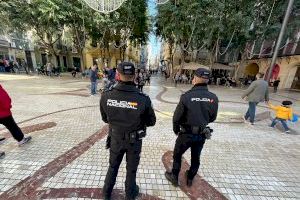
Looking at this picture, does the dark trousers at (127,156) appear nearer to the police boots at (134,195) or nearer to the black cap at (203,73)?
the police boots at (134,195)

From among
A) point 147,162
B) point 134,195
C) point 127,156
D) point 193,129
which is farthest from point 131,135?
point 147,162

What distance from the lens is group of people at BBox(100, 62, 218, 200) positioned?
7.20 feet

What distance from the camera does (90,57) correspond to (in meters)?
30.7

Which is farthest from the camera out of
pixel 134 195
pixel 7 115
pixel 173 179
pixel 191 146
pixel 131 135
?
pixel 7 115

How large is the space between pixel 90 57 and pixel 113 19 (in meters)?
14.2

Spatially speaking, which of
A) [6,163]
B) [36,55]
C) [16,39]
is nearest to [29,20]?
[16,39]

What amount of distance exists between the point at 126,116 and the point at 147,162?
75.3 inches

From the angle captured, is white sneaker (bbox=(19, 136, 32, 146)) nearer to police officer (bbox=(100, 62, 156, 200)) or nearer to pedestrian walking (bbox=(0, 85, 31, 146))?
pedestrian walking (bbox=(0, 85, 31, 146))

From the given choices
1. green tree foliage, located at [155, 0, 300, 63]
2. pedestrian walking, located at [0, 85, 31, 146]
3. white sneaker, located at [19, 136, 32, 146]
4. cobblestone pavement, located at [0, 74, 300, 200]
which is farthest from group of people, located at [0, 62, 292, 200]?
green tree foliage, located at [155, 0, 300, 63]

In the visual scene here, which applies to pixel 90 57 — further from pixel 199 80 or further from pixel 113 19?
pixel 199 80

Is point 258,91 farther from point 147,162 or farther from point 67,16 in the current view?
point 67,16

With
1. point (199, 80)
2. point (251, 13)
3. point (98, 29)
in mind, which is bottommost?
point (199, 80)

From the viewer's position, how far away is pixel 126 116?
221 centimetres

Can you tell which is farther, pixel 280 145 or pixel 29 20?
pixel 29 20
